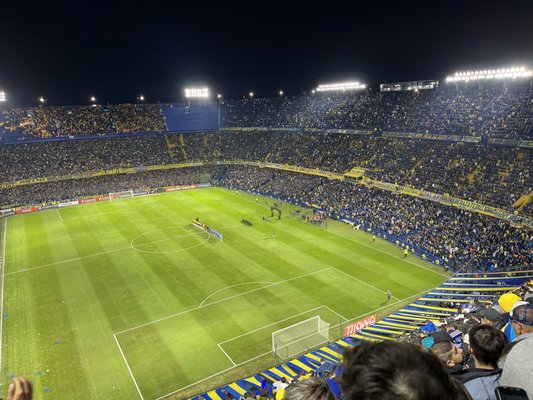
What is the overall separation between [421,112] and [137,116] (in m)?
65.2

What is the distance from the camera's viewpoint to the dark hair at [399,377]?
2.04 metres

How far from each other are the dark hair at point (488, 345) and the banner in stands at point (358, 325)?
68.9 ft

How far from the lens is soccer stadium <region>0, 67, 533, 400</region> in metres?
22.3

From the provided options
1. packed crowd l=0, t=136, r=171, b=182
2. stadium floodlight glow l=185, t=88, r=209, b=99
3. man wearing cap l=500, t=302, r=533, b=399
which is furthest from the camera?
stadium floodlight glow l=185, t=88, r=209, b=99

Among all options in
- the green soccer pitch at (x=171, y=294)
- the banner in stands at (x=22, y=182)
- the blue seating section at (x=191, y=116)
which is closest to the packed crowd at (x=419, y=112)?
the blue seating section at (x=191, y=116)

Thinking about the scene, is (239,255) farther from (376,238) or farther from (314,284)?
(376,238)

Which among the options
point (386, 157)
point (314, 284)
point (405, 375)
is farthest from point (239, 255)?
point (405, 375)

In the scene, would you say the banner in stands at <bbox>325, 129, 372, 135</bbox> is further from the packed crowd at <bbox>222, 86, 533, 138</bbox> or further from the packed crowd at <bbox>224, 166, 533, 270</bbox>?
the packed crowd at <bbox>224, 166, 533, 270</bbox>

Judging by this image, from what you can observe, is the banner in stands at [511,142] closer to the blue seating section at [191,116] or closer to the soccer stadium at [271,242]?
the soccer stadium at [271,242]

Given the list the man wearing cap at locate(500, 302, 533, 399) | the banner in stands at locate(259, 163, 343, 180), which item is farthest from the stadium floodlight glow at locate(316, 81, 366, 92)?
the man wearing cap at locate(500, 302, 533, 399)

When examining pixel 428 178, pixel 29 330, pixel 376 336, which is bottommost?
pixel 29 330

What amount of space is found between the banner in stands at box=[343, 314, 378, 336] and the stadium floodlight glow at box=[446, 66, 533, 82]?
1591 inches

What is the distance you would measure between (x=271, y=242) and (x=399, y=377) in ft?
134

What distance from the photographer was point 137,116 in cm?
9338
